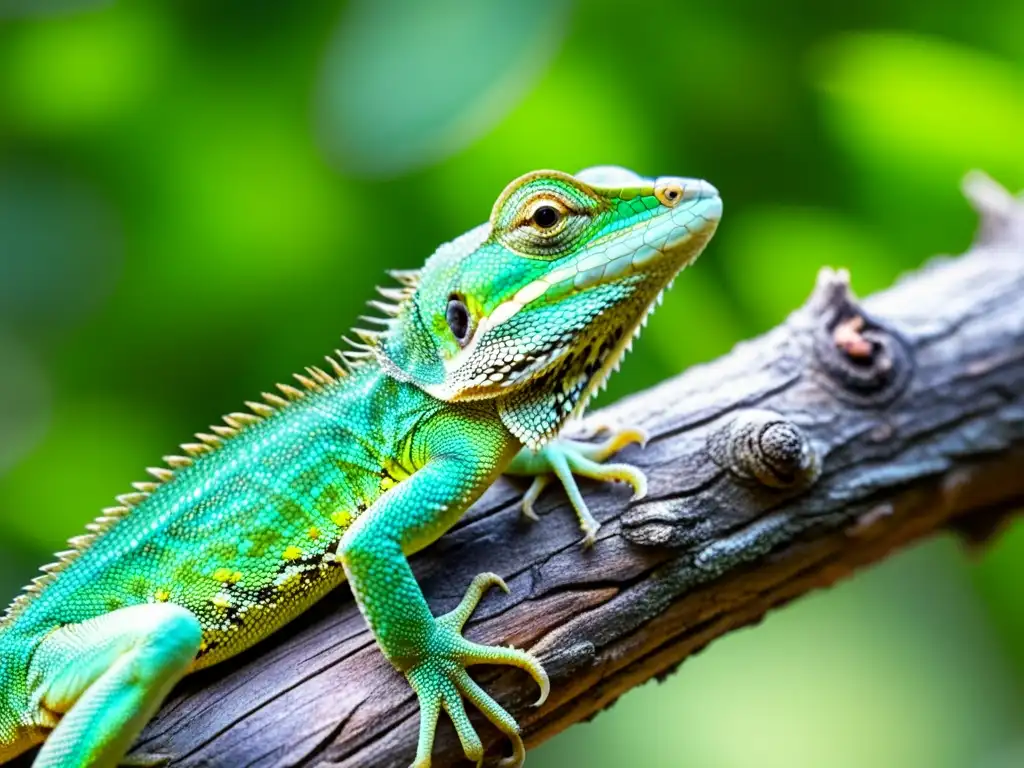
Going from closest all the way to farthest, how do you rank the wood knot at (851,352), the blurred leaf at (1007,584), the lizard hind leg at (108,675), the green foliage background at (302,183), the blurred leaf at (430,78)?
the lizard hind leg at (108,675), the wood knot at (851,352), the blurred leaf at (430,78), the green foliage background at (302,183), the blurred leaf at (1007,584)

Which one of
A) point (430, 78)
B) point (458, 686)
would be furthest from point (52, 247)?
point (458, 686)

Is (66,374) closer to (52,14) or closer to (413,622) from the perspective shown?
(52,14)

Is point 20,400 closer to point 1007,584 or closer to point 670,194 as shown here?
point 670,194

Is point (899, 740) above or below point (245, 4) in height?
below

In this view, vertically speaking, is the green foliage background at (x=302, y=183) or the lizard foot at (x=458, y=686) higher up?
the green foliage background at (x=302, y=183)

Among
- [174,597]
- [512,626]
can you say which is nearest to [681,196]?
[512,626]

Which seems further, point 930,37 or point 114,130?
point 930,37

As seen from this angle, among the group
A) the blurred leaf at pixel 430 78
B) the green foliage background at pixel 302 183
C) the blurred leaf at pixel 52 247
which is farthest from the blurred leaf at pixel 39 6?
the blurred leaf at pixel 430 78

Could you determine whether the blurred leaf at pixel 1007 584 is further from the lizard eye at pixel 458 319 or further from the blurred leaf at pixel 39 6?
the blurred leaf at pixel 39 6
